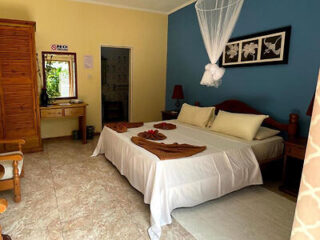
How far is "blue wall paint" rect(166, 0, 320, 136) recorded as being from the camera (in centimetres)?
290

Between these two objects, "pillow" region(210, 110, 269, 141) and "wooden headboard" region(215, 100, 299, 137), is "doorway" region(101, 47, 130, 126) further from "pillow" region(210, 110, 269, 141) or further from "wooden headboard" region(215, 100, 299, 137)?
"pillow" region(210, 110, 269, 141)

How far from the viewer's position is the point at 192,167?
93.0 inches

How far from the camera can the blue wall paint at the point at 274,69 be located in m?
2.90

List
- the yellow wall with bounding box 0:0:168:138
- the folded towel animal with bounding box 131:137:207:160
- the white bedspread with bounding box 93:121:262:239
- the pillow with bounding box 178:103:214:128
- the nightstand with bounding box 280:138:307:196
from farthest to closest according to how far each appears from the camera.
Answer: the yellow wall with bounding box 0:0:168:138 → the pillow with bounding box 178:103:214:128 → the nightstand with bounding box 280:138:307:196 → the folded towel animal with bounding box 131:137:207:160 → the white bedspread with bounding box 93:121:262:239

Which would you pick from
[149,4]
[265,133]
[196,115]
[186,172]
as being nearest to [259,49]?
[265,133]

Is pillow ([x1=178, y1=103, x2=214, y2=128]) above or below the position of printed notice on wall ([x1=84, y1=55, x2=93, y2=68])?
below

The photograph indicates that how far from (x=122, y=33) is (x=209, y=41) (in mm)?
2815

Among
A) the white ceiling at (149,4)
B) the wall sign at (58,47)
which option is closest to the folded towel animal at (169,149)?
the wall sign at (58,47)

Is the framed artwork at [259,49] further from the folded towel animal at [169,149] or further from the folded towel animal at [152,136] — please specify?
the folded towel animal at [152,136]

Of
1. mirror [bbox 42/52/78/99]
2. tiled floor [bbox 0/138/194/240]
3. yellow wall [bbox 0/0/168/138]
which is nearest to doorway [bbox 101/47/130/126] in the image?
yellow wall [bbox 0/0/168/138]

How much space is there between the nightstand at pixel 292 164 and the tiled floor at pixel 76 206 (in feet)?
5.17

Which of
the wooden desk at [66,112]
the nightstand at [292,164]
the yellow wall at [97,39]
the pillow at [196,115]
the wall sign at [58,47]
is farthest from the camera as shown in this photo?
the wall sign at [58,47]

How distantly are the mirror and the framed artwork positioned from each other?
3.09 meters

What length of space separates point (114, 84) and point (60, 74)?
238 centimetres
